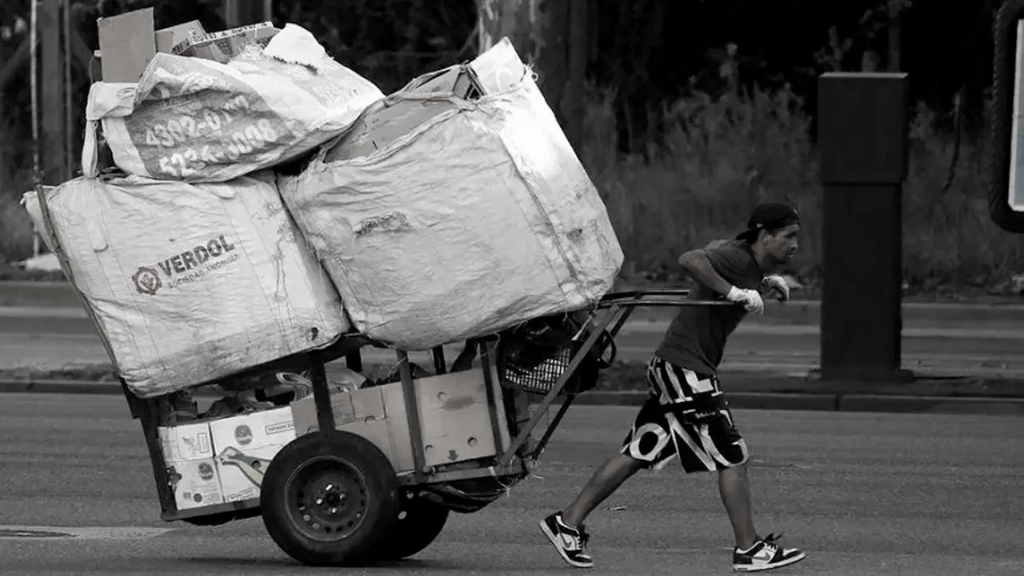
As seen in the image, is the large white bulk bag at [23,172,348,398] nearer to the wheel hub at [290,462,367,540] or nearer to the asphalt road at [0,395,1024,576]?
the wheel hub at [290,462,367,540]

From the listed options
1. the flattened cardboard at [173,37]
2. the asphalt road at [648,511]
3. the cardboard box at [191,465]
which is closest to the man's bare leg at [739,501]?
the asphalt road at [648,511]

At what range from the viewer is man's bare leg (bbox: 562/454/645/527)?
336 inches

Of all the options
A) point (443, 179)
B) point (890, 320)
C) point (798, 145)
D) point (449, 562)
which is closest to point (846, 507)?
point (449, 562)

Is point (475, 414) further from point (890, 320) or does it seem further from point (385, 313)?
point (890, 320)

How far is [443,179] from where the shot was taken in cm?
820

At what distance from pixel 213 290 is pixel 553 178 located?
1.30 metres

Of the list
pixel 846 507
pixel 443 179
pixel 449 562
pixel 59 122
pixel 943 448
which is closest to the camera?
pixel 443 179

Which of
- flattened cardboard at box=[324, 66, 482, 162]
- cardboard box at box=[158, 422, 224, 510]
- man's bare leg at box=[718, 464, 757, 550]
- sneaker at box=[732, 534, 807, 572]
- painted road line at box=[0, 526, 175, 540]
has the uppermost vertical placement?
flattened cardboard at box=[324, 66, 482, 162]

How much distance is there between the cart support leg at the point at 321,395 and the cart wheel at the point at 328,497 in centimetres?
9

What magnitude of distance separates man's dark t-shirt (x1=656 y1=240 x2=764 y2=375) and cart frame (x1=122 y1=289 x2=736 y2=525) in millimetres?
97

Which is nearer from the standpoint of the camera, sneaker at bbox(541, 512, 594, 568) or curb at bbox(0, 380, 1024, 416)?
sneaker at bbox(541, 512, 594, 568)

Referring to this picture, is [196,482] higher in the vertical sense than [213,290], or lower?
lower

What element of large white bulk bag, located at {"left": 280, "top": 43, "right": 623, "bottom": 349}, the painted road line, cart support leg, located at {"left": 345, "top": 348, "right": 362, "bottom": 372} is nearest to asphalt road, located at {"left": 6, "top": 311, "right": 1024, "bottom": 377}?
the painted road line

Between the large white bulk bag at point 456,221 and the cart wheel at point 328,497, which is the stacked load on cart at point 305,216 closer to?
the large white bulk bag at point 456,221
